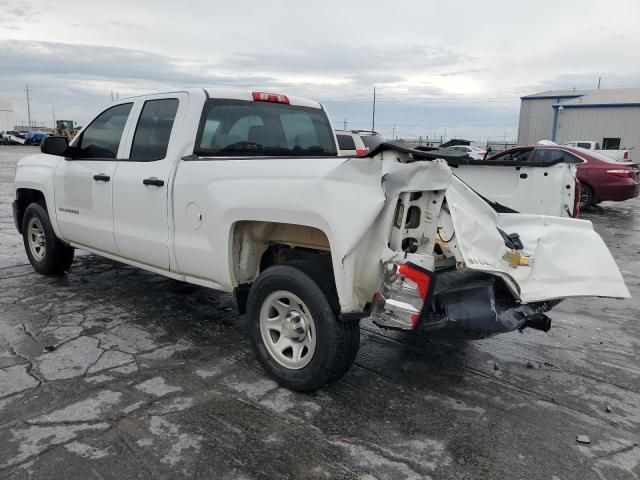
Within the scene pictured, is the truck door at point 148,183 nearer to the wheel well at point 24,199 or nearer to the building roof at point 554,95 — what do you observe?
the wheel well at point 24,199

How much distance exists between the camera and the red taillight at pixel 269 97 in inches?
187

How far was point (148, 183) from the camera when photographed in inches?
173

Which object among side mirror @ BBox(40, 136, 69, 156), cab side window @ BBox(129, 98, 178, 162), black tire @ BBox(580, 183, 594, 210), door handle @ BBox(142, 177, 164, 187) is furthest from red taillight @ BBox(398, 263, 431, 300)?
black tire @ BBox(580, 183, 594, 210)

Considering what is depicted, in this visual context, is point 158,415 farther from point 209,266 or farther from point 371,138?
point 371,138

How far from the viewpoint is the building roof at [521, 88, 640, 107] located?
109 ft

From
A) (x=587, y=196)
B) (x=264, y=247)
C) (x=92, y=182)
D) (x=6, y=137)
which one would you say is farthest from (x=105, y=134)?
(x=6, y=137)

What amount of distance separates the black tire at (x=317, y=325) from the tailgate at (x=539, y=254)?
0.86m

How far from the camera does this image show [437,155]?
3000 mm

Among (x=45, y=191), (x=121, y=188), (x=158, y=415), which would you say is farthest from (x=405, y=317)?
(x=45, y=191)

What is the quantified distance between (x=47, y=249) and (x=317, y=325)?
4.25 m

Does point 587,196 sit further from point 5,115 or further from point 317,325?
point 5,115

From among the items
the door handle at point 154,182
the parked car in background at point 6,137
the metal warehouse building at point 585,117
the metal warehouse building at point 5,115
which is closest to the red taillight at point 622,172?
the door handle at point 154,182

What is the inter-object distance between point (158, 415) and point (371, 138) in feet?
38.8

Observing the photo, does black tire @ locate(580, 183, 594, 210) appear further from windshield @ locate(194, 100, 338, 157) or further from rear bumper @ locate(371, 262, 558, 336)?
rear bumper @ locate(371, 262, 558, 336)
